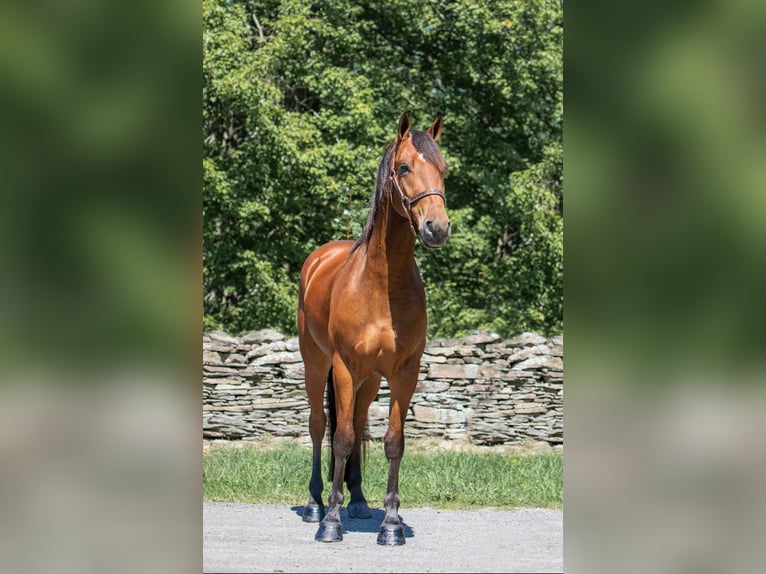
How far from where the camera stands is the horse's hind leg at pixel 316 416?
5812 millimetres

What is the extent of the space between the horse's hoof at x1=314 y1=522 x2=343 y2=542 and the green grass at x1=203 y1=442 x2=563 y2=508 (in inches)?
54.1

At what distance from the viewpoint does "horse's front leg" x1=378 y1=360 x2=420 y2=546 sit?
4.77 metres

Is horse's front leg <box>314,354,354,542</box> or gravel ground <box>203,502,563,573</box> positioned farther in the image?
horse's front leg <box>314,354,354,542</box>

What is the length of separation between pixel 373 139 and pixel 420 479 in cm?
637

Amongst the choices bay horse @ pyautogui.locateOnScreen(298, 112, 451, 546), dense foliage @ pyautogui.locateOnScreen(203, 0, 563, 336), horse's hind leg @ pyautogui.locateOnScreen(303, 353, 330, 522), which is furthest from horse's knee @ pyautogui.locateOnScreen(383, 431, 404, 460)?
dense foliage @ pyautogui.locateOnScreen(203, 0, 563, 336)

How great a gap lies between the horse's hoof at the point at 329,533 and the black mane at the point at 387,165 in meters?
1.71

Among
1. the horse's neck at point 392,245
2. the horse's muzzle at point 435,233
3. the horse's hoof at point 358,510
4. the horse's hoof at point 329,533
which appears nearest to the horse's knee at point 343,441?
the horse's hoof at point 329,533

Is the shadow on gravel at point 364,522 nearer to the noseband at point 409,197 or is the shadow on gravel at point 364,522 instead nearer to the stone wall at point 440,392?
the noseband at point 409,197

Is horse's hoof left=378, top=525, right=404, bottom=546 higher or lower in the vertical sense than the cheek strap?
lower

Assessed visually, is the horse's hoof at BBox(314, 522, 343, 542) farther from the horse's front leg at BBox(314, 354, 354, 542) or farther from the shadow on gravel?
→ the shadow on gravel

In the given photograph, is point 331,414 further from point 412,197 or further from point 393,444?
point 412,197
